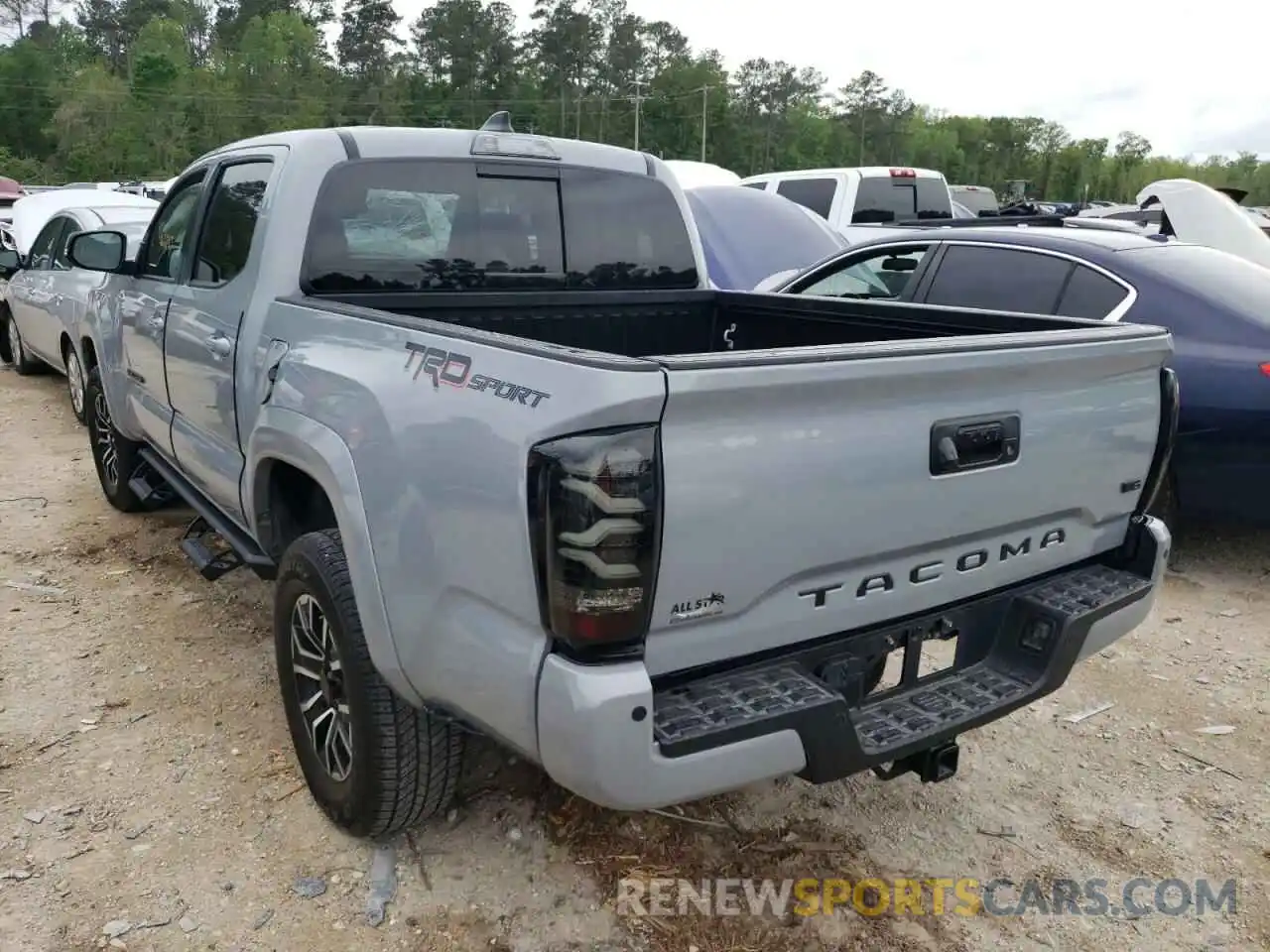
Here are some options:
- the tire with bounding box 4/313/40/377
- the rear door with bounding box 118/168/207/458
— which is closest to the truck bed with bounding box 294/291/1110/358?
the rear door with bounding box 118/168/207/458

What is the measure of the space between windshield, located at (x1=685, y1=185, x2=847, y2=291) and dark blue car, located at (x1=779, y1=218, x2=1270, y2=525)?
8.48 ft

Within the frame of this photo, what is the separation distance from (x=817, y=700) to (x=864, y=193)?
11.7m

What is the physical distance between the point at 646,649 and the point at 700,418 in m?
0.48

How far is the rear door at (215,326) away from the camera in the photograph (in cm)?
352

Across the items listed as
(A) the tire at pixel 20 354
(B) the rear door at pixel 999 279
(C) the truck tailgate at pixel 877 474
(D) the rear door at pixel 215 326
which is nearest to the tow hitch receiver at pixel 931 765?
(C) the truck tailgate at pixel 877 474

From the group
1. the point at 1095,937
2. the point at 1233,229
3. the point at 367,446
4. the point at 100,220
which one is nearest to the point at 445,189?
the point at 367,446

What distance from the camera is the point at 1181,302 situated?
4.97m

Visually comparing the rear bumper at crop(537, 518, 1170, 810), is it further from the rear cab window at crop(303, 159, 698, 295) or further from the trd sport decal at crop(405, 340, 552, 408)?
the rear cab window at crop(303, 159, 698, 295)

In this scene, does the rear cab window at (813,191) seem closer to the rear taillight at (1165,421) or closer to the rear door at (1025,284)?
the rear door at (1025,284)

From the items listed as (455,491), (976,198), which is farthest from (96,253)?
(976,198)

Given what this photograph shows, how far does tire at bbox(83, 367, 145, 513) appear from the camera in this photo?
5.59 metres

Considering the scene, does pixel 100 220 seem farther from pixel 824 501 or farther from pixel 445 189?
pixel 824 501

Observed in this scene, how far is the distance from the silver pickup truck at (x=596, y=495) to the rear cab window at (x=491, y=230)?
0.01 metres

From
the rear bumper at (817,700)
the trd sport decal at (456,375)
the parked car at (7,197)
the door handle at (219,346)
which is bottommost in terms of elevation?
the parked car at (7,197)
